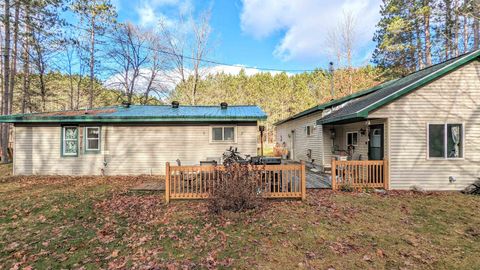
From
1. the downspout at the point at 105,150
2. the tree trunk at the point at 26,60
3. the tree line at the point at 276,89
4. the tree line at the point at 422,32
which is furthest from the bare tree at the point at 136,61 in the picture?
the tree line at the point at 422,32

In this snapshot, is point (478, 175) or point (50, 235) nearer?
point (50, 235)

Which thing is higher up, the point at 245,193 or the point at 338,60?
the point at 338,60

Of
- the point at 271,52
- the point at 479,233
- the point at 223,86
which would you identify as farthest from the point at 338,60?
the point at 479,233

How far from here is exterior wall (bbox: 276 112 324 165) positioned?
516 inches

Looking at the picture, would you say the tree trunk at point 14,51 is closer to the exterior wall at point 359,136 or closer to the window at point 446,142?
the exterior wall at point 359,136

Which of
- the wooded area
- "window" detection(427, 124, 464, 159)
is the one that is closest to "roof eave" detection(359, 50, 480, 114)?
"window" detection(427, 124, 464, 159)

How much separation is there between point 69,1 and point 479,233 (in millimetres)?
22138

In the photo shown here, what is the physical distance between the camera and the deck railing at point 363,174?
26.7 feet

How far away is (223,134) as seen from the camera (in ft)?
37.1

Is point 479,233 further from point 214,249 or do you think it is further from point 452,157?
point 214,249

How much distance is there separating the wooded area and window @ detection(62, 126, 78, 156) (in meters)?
6.61

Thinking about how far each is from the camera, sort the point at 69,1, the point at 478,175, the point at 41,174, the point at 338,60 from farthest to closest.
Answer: the point at 338,60 → the point at 69,1 → the point at 41,174 → the point at 478,175

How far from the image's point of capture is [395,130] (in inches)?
324

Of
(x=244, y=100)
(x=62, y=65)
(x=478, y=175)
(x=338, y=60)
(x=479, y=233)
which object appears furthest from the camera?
(x=244, y=100)
